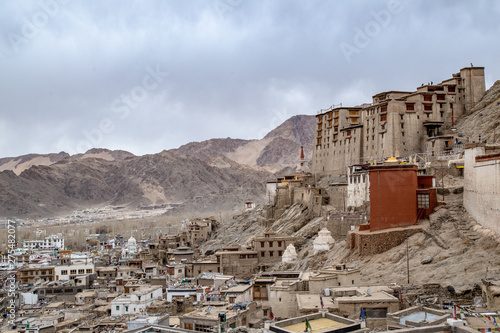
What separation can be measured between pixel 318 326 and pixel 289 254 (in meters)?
25.1

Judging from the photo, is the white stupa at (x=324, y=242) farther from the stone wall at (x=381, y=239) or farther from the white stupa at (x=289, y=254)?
the stone wall at (x=381, y=239)

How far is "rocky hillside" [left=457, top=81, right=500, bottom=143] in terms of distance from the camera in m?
42.2

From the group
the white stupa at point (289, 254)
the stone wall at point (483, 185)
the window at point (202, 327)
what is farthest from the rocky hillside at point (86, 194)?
the window at point (202, 327)

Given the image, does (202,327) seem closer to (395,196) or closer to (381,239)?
(381,239)

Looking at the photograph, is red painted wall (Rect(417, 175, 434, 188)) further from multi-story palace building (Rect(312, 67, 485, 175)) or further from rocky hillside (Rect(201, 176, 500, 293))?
multi-story palace building (Rect(312, 67, 485, 175))

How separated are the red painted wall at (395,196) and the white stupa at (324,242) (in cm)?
676

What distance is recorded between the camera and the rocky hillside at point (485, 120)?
138 ft

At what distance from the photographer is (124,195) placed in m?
193

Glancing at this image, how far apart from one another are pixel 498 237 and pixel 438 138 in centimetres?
2203

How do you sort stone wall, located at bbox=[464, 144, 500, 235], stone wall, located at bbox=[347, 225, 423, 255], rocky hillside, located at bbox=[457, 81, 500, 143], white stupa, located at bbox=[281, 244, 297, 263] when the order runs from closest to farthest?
stone wall, located at bbox=[464, 144, 500, 235] → stone wall, located at bbox=[347, 225, 423, 255] → white stupa, located at bbox=[281, 244, 297, 263] → rocky hillside, located at bbox=[457, 81, 500, 143]

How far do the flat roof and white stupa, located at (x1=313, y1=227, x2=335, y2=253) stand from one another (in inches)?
865

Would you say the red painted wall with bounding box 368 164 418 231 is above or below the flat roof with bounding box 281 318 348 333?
above

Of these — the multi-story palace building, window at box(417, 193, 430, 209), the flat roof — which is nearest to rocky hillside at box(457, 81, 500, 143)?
the multi-story palace building

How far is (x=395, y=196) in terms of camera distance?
29625 mm
